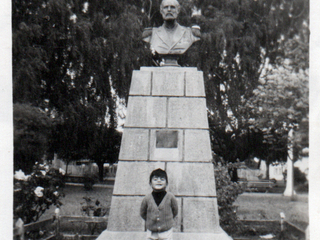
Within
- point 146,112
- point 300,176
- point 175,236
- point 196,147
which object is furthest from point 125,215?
point 300,176

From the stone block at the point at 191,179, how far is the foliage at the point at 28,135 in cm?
362

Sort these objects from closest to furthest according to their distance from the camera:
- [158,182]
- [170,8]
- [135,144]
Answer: [158,182] < [135,144] < [170,8]

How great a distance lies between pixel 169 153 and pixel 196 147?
0.40 meters

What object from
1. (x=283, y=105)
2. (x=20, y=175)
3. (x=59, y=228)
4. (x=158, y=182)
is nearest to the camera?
(x=158, y=182)

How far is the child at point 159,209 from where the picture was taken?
408 cm

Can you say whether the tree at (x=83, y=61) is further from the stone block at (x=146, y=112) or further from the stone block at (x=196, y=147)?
the stone block at (x=196, y=147)

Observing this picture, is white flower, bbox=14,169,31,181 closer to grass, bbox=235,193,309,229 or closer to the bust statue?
the bust statue

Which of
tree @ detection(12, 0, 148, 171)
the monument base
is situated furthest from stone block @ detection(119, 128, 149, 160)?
tree @ detection(12, 0, 148, 171)

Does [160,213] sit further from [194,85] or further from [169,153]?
[194,85]

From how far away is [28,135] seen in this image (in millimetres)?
7945

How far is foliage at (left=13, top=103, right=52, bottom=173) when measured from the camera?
23.8 feet

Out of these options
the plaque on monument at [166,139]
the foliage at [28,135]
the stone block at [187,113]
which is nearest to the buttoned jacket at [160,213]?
the plaque on monument at [166,139]
